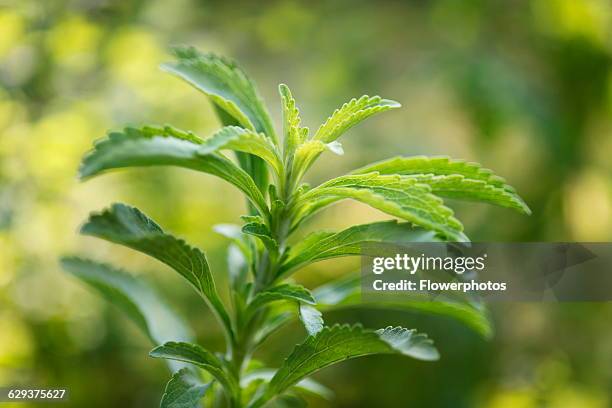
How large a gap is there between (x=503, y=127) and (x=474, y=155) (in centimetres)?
8

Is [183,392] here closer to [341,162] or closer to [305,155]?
[305,155]

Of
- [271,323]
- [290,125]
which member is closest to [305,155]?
[290,125]

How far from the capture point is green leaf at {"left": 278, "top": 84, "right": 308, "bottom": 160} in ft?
1.22

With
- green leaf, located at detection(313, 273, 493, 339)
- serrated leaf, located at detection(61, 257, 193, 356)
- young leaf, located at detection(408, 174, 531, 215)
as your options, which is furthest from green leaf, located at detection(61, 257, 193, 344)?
young leaf, located at detection(408, 174, 531, 215)

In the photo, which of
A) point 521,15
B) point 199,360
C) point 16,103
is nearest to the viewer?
point 199,360

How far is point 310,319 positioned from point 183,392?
0.28 ft

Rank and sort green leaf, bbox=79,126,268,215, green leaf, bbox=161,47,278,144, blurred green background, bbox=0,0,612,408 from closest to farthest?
1. green leaf, bbox=79,126,268,215
2. green leaf, bbox=161,47,278,144
3. blurred green background, bbox=0,0,612,408

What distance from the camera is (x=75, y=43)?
0.99 meters

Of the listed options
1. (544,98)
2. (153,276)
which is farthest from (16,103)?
(544,98)

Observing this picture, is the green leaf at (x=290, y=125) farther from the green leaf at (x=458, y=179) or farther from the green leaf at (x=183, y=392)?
the green leaf at (x=183, y=392)

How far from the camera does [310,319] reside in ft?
1.14

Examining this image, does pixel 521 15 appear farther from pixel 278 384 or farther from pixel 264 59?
pixel 278 384

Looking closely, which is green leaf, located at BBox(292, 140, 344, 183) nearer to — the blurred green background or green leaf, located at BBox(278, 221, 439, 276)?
green leaf, located at BBox(278, 221, 439, 276)

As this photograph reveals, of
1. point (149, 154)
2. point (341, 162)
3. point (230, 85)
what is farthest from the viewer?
point (341, 162)
